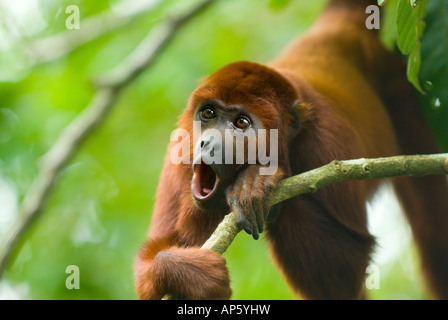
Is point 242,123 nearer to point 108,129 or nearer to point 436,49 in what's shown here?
point 436,49

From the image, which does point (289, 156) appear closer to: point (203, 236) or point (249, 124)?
point (249, 124)

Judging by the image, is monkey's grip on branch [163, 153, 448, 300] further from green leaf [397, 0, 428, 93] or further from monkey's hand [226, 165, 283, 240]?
green leaf [397, 0, 428, 93]

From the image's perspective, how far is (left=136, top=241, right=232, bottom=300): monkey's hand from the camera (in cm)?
282

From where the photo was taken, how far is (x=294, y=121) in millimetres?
3531

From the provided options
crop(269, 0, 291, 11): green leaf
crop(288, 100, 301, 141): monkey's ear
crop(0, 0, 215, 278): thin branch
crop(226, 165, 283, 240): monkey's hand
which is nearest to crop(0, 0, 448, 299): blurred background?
crop(0, 0, 215, 278): thin branch

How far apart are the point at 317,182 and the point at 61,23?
12.0 ft

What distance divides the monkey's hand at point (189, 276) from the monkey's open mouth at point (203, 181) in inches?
12.2

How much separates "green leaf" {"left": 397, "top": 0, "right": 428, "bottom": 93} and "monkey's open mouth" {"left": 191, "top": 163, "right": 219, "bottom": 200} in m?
1.24

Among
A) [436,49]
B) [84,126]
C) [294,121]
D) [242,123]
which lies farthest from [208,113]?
[84,126]

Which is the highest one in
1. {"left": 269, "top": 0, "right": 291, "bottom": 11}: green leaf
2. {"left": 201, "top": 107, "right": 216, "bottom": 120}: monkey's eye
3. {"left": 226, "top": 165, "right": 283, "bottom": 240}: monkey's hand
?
{"left": 269, "top": 0, "right": 291, "bottom": 11}: green leaf

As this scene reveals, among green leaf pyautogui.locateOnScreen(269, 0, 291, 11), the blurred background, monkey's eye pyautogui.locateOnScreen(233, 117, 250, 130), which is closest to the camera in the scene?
monkey's eye pyautogui.locateOnScreen(233, 117, 250, 130)

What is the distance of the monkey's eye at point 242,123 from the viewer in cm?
327

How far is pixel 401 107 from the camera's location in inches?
184
